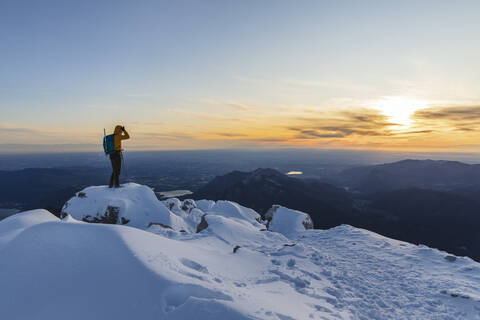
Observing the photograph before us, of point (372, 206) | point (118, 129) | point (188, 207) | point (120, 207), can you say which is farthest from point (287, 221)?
point (372, 206)

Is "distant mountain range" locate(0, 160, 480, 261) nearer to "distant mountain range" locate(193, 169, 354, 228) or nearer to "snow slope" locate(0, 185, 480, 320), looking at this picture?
"distant mountain range" locate(193, 169, 354, 228)

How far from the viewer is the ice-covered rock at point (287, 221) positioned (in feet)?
75.9

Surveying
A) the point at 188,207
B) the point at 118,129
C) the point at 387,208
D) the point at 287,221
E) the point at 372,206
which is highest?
the point at 118,129

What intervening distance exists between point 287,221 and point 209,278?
66.1 feet

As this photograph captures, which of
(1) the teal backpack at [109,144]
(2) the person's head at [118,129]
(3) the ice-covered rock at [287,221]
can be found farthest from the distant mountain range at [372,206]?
(2) the person's head at [118,129]

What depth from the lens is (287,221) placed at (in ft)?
81.6

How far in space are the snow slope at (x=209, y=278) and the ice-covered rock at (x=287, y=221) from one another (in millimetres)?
10608

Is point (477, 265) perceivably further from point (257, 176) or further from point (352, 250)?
point (257, 176)

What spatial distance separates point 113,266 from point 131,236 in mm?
1540

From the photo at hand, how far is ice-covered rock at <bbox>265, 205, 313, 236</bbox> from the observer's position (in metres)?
23.1

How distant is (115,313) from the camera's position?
4090 millimetres

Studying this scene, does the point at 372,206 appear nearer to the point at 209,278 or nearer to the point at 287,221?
the point at 287,221

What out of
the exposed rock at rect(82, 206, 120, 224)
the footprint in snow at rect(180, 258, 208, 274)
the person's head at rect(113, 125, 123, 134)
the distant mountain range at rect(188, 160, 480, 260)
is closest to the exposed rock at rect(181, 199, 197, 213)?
the exposed rock at rect(82, 206, 120, 224)

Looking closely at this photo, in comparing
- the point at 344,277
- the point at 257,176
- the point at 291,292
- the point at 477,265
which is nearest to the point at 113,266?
the point at 291,292
